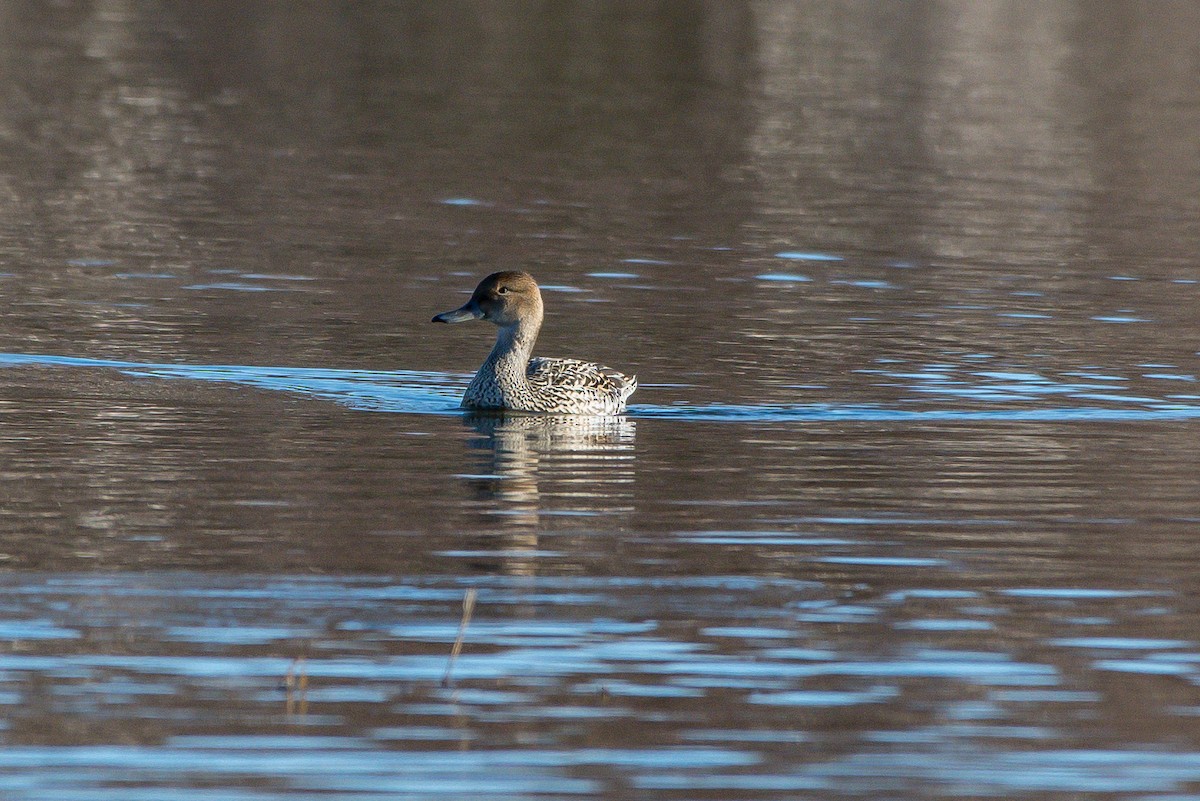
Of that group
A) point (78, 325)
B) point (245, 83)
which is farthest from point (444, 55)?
point (78, 325)

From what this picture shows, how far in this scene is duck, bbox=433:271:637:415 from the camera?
15.1 metres

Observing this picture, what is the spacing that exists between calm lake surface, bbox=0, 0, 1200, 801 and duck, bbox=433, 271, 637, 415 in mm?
210

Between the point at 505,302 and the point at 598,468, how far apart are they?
310 centimetres

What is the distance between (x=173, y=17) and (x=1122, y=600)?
43.3 m

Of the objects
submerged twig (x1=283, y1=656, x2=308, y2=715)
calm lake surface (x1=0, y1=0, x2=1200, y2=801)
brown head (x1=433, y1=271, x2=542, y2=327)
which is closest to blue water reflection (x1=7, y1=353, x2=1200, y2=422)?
calm lake surface (x1=0, y1=0, x2=1200, y2=801)

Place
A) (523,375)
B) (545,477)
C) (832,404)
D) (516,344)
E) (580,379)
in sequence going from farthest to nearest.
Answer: (516,344)
(523,375)
(832,404)
(580,379)
(545,477)

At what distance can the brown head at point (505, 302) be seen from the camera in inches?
629

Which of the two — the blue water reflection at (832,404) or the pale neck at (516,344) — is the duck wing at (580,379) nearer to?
the pale neck at (516,344)

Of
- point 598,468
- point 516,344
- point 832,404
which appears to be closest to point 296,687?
point 598,468

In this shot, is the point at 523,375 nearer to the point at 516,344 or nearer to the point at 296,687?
the point at 516,344

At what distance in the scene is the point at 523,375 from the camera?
15.5m

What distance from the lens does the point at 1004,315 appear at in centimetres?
1952

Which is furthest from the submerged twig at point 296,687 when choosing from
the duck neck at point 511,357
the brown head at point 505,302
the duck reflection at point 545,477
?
the brown head at point 505,302

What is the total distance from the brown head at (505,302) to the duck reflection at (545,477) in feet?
2.95
